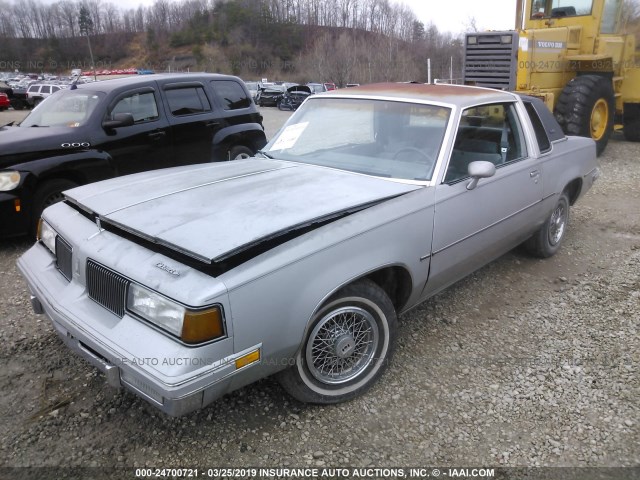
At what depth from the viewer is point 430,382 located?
301 cm

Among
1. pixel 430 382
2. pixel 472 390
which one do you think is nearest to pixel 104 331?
pixel 430 382

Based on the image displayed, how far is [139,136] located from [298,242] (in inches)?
171

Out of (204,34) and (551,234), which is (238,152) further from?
(204,34)

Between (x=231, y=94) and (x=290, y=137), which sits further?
(x=231, y=94)

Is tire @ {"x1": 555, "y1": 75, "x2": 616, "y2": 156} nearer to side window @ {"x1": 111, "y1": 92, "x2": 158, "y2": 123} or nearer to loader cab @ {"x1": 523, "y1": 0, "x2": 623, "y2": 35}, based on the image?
loader cab @ {"x1": 523, "y1": 0, "x2": 623, "y2": 35}

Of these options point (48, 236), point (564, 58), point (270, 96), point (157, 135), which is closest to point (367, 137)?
point (48, 236)

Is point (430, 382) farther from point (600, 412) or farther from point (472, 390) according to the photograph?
point (600, 412)

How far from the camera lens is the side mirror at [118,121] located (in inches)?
221

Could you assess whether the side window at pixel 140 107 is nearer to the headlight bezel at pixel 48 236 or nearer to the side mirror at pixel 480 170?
the headlight bezel at pixel 48 236

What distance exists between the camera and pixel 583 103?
8742mm

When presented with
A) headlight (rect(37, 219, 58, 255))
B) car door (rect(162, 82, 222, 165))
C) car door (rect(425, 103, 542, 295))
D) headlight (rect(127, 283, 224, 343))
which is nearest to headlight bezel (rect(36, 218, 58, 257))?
headlight (rect(37, 219, 58, 255))

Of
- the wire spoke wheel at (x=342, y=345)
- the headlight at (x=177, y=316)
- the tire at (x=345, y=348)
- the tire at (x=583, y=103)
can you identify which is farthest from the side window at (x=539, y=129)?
the tire at (x=583, y=103)

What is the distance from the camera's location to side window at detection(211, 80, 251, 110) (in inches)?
279

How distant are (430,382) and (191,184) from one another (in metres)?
1.98
